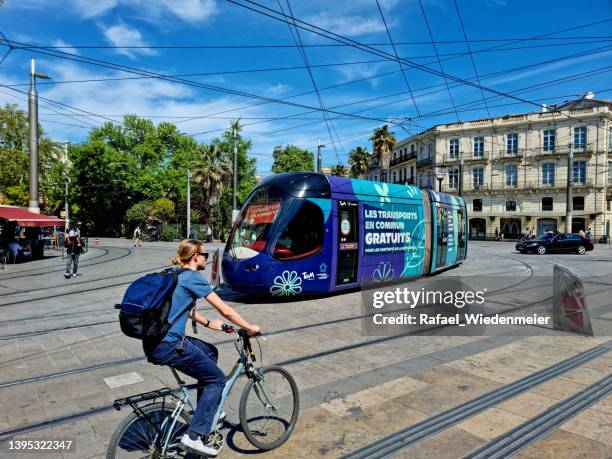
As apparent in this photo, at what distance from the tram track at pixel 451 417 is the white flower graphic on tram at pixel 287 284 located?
4.97 meters

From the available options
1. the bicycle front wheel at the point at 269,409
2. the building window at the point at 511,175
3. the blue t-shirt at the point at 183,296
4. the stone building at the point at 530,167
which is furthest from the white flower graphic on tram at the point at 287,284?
the building window at the point at 511,175

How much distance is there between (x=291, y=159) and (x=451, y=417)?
208ft

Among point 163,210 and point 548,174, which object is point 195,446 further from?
point 548,174

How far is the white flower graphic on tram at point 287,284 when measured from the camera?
8.90 m

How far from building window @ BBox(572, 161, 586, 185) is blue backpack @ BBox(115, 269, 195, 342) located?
49011mm

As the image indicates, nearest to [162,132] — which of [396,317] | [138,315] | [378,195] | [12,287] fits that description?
[12,287]

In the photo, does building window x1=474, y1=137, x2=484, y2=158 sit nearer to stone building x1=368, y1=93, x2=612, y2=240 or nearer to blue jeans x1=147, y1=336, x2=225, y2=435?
stone building x1=368, y1=93, x2=612, y2=240

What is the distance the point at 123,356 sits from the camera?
580 centimetres

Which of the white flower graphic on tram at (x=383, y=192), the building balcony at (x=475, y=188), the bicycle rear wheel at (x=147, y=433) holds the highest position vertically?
the building balcony at (x=475, y=188)

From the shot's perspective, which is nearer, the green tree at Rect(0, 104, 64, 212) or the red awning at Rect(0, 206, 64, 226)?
the red awning at Rect(0, 206, 64, 226)

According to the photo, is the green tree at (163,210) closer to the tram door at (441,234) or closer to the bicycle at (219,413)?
the tram door at (441,234)

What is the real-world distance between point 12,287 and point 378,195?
34.7 feet

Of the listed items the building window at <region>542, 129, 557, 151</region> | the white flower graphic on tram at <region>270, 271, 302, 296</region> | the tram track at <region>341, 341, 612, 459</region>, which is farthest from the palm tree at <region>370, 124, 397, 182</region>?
the tram track at <region>341, 341, 612, 459</region>

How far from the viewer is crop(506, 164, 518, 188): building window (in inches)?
1801
